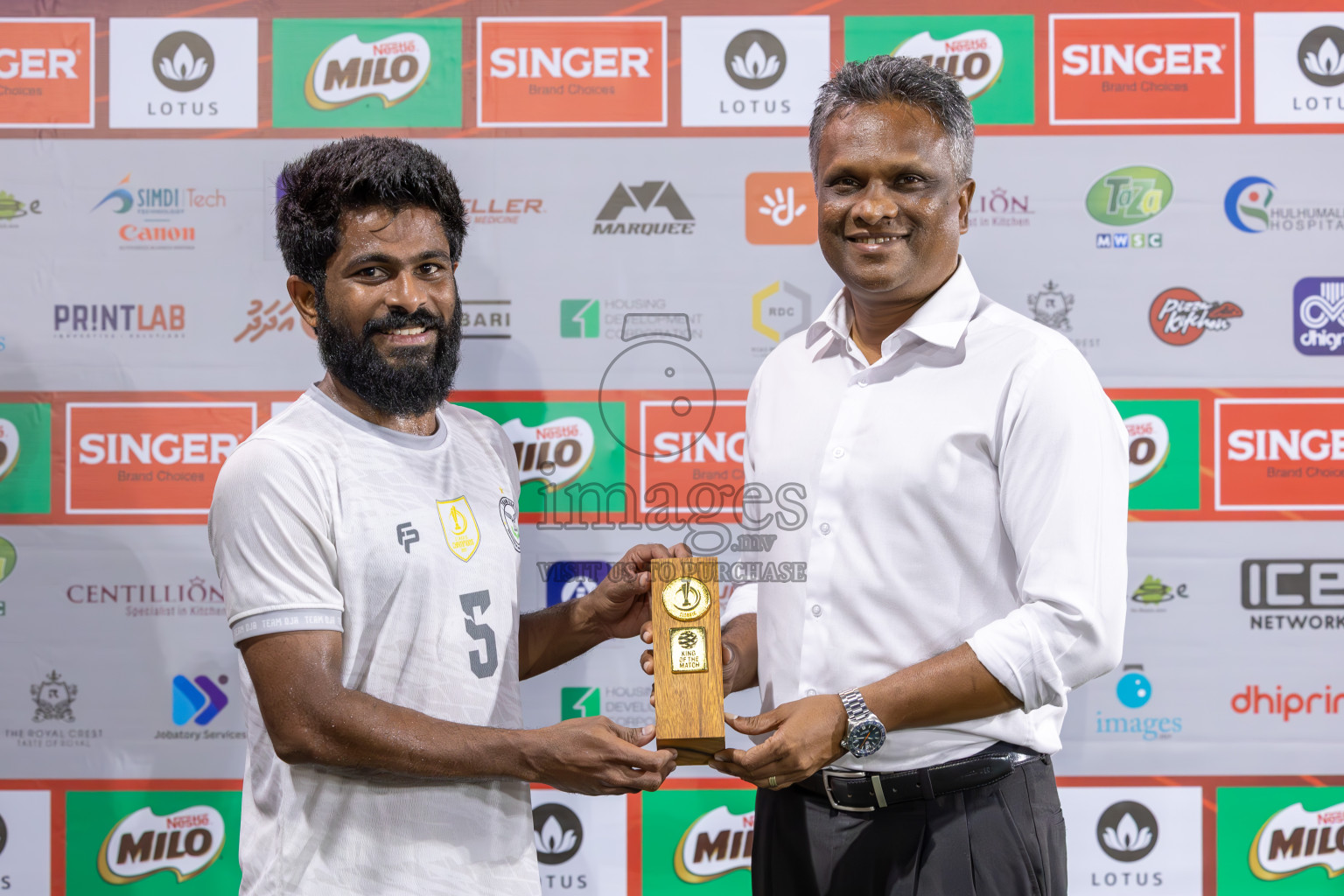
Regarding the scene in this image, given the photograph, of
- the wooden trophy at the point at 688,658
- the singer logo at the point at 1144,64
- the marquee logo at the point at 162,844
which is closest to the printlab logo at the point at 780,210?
the singer logo at the point at 1144,64

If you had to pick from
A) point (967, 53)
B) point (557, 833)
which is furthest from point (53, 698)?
point (967, 53)

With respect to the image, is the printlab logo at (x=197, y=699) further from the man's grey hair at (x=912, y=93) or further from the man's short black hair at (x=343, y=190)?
the man's grey hair at (x=912, y=93)

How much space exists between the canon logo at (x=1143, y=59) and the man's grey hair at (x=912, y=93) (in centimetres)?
131

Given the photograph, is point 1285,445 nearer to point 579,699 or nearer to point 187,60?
point 579,699

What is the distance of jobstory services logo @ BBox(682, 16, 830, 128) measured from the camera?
2629mm

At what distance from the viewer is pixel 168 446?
8.79 feet

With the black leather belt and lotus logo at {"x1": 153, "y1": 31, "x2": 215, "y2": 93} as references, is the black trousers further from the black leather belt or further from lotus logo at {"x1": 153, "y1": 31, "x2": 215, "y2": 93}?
lotus logo at {"x1": 153, "y1": 31, "x2": 215, "y2": 93}

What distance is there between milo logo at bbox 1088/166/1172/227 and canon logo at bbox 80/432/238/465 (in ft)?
8.37

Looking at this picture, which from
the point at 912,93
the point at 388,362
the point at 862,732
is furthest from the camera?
the point at 388,362

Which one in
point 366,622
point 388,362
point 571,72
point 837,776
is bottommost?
point 837,776

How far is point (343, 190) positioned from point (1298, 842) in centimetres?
300

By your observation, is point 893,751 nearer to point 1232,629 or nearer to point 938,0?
point 1232,629

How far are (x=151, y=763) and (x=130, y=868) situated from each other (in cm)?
32

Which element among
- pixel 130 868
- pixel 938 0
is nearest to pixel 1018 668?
pixel 938 0
